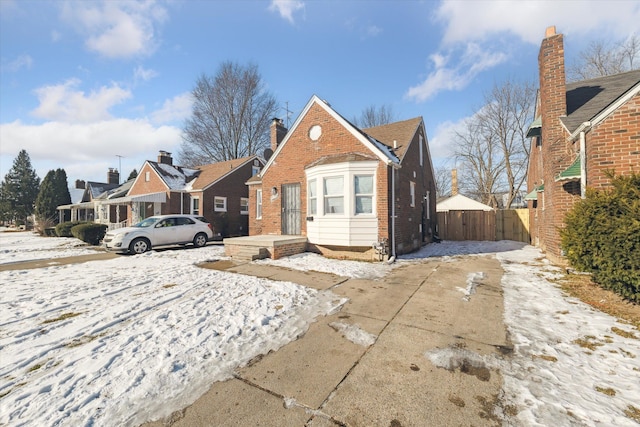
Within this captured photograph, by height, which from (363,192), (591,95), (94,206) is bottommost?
(363,192)

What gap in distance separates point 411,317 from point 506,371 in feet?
5.17

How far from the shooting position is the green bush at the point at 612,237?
4406 mm

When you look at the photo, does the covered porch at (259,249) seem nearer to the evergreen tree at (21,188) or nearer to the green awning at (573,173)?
the green awning at (573,173)

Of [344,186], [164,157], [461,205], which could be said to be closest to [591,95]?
[344,186]

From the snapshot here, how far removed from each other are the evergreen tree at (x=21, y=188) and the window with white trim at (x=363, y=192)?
2029 inches

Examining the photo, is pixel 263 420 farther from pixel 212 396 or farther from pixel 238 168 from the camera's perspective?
pixel 238 168

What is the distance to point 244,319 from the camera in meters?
4.23

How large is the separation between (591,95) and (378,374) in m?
12.2

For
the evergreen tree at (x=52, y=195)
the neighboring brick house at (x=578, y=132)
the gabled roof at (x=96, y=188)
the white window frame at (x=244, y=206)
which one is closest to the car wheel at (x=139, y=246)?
the white window frame at (x=244, y=206)

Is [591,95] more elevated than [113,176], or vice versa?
[113,176]

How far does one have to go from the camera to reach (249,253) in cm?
933

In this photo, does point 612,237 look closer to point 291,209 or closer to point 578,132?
point 578,132

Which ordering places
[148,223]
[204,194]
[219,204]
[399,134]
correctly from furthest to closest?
[219,204] < [204,194] < [399,134] < [148,223]

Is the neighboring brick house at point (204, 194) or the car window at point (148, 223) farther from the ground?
the neighboring brick house at point (204, 194)
